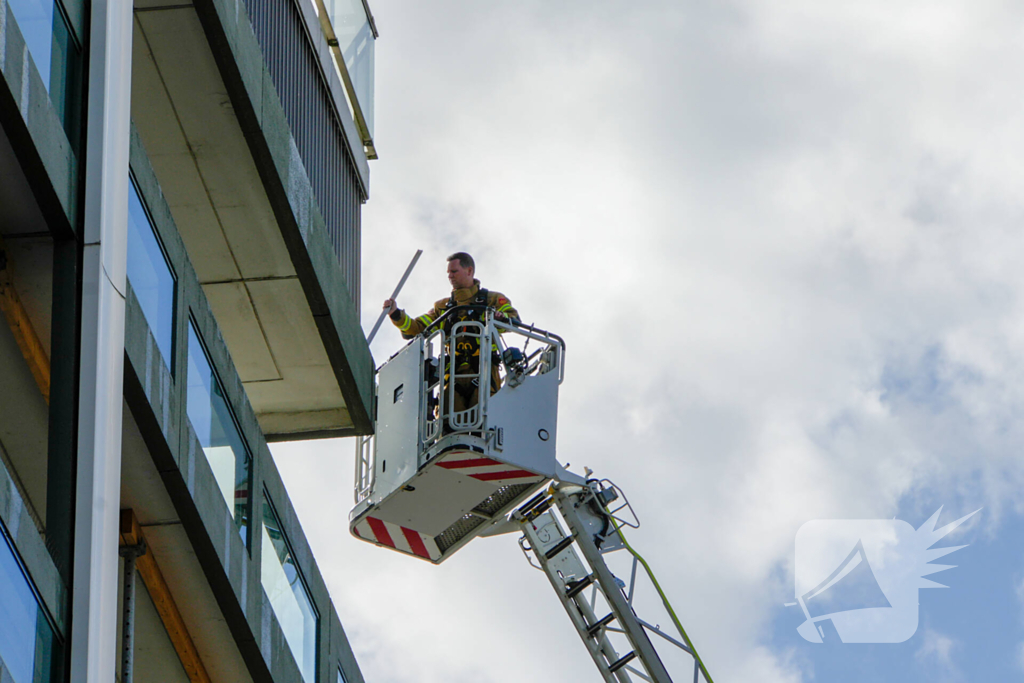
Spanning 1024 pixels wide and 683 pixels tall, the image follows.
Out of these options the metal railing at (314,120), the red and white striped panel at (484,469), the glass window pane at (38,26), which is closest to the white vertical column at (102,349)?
the glass window pane at (38,26)

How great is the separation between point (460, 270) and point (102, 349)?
678 centimetres

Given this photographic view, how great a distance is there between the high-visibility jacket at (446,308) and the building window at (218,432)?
111 inches

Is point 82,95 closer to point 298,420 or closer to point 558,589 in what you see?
point 298,420

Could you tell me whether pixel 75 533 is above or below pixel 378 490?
below

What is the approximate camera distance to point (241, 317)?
17188mm

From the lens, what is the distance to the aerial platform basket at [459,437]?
51.2 feet

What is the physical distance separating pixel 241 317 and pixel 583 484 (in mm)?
4227

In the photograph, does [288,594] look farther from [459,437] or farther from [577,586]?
[577,586]

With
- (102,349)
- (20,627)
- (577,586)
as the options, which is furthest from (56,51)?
(577,586)

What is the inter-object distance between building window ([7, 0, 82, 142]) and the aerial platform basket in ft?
18.3

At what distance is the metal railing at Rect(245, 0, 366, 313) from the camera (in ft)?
54.7

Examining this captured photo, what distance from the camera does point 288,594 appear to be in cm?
1557

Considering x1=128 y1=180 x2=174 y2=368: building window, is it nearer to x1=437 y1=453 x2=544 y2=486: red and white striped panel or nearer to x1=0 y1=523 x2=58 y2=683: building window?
x1=0 y1=523 x2=58 y2=683: building window

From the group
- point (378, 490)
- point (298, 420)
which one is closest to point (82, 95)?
point (378, 490)
